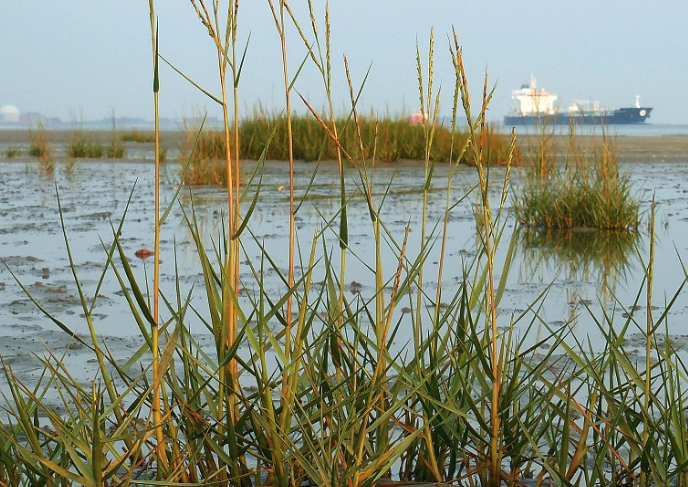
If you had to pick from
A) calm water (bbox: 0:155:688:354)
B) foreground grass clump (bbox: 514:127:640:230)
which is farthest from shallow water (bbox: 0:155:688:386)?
foreground grass clump (bbox: 514:127:640:230)

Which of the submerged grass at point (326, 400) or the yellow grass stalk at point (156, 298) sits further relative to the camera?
the submerged grass at point (326, 400)

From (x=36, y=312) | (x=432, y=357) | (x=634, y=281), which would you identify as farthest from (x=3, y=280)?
(x=432, y=357)

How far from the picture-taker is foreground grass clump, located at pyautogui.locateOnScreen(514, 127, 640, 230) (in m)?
6.38

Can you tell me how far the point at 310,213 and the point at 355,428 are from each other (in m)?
6.03

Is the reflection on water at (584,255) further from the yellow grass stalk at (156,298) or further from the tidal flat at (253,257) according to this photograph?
the yellow grass stalk at (156,298)

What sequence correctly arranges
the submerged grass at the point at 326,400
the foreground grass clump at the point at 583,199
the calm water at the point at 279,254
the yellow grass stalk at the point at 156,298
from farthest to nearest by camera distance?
the foreground grass clump at the point at 583,199
the calm water at the point at 279,254
the submerged grass at the point at 326,400
the yellow grass stalk at the point at 156,298

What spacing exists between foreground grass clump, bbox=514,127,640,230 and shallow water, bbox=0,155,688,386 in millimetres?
180

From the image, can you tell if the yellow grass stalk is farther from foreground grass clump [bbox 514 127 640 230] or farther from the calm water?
foreground grass clump [bbox 514 127 640 230]

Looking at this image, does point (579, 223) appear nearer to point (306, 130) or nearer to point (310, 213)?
point (310, 213)

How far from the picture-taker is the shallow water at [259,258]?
353 cm

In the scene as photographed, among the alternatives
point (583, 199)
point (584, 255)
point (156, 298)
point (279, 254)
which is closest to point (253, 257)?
point (279, 254)

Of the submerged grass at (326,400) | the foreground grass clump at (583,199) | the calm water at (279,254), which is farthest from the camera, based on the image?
the foreground grass clump at (583,199)

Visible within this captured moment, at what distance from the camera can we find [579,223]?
6668mm

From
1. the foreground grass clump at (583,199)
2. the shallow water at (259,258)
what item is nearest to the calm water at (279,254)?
the shallow water at (259,258)
